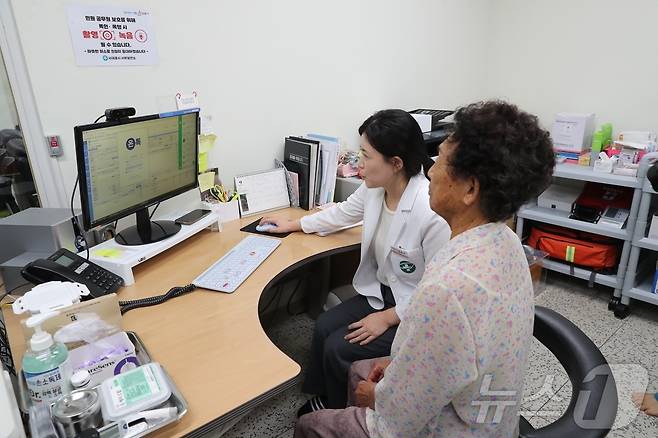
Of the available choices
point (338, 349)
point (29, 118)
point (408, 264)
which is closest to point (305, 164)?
point (408, 264)

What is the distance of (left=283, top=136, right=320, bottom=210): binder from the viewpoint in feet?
6.98

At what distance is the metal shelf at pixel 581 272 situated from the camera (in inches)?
100

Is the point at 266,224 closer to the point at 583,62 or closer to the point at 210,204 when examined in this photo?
the point at 210,204

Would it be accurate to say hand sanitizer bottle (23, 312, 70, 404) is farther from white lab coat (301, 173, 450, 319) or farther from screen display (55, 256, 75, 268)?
white lab coat (301, 173, 450, 319)

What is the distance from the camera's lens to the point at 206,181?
2.02m

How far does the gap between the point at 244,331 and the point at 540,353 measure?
1.71m

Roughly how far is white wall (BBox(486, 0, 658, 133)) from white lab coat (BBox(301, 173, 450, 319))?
1.68m

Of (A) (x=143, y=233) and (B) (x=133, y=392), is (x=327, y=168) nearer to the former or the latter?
(A) (x=143, y=233)

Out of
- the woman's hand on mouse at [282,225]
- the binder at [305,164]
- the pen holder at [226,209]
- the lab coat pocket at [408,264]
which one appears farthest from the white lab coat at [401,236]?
the pen holder at [226,209]

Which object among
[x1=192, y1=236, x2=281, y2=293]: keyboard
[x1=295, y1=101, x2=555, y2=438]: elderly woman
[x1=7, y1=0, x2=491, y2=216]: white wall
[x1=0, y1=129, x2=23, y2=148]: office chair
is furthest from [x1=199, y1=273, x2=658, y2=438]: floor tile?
[x1=0, y1=129, x2=23, y2=148]: office chair

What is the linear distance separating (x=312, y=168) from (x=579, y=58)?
215 cm

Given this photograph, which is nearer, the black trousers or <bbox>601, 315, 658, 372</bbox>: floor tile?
the black trousers

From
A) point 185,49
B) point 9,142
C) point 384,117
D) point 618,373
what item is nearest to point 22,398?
point 9,142

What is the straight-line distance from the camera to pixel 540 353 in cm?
221
